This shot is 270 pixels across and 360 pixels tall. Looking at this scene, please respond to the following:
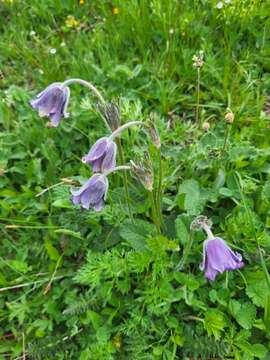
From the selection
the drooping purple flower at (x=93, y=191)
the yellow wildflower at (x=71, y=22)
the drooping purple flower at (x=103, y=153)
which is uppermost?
the drooping purple flower at (x=103, y=153)

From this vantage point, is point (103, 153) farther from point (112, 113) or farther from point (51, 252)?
point (51, 252)

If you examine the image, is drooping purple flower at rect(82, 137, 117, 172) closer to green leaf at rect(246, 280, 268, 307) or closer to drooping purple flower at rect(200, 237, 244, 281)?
drooping purple flower at rect(200, 237, 244, 281)

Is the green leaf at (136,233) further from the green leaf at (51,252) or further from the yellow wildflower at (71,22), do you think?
the yellow wildflower at (71,22)

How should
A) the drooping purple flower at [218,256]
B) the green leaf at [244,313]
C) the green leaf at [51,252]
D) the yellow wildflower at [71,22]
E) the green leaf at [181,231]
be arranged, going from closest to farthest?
the drooping purple flower at [218,256] < the green leaf at [244,313] < the green leaf at [181,231] < the green leaf at [51,252] < the yellow wildflower at [71,22]

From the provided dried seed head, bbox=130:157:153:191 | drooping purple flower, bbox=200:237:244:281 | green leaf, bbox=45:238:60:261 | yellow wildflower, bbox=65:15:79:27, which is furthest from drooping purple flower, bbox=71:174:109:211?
yellow wildflower, bbox=65:15:79:27

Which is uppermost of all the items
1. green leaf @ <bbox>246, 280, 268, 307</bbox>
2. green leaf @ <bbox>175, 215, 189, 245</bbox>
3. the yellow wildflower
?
the yellow wildflower

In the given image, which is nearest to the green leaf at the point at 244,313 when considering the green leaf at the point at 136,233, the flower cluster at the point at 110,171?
the flower cluster at the point at 110,171

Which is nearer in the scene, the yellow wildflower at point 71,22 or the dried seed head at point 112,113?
the dried seed head at point 112,113
